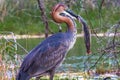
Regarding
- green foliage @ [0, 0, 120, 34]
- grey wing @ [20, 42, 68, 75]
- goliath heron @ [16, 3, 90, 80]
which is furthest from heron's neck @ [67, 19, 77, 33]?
green foliage @ [0, 0, 120, 34]

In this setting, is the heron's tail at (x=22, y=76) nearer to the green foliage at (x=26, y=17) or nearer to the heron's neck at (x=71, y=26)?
the heron's neck at (x=71, y=26)

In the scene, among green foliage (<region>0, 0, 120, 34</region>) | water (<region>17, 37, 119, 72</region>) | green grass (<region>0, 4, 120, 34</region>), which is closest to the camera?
water (<region>17, 37, 119, 72</region>)

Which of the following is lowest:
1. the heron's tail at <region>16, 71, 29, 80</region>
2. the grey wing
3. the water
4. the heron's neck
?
the water

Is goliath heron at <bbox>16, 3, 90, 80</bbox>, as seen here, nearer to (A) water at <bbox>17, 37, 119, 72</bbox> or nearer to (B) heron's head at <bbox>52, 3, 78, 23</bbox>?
(B) heron's head at <bbox>52, 3, 78, 23</bbox>

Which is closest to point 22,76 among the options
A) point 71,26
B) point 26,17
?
point 71,26

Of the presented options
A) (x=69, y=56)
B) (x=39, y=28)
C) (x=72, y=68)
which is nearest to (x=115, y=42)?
(x=72, y=68)

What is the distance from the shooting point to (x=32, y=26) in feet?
61.6

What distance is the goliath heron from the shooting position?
7.87 m

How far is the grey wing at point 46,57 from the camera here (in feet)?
26.0

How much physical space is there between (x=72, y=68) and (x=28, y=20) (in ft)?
27.6

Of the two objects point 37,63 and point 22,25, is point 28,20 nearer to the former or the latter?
point 22,25

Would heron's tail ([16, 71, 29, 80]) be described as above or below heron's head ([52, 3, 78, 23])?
below

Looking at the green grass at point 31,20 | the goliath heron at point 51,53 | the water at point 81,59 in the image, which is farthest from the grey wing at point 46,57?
the green grass at point 31,20

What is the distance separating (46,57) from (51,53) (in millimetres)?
82
